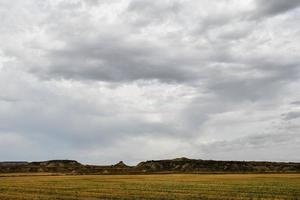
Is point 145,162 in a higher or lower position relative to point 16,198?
higher

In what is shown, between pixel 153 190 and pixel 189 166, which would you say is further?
pixel 189 166

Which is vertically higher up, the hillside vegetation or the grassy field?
A: the hillside vegetation

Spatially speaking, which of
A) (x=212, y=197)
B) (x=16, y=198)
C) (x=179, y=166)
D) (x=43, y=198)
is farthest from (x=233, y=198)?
(x=179, y=166)

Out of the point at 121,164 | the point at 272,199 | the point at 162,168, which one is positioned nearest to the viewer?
the point at 272,199

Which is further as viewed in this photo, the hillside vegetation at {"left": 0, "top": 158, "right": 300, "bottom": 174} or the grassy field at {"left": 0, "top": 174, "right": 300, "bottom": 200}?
the hillside vegetation at {"left": 0, "top": 158, "right": 300, "bottom": 174}

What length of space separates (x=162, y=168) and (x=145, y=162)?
15.7m

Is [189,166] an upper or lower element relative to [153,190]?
upper

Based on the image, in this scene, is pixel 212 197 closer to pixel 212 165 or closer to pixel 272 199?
pixel 272 199

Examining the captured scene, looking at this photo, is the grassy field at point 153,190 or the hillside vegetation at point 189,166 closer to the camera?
the grassy field at point 153,190

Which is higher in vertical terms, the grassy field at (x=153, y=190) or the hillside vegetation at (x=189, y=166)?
the hillside vegetation at (x=189, y=166)

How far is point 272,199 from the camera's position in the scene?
32.8 metres

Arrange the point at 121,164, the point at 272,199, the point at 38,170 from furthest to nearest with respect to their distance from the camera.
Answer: the point at 121,164 < the point at 38,170 < the point at 272,199

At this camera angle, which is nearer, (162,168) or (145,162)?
(162,168)

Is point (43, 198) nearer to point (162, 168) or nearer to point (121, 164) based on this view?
point (162, 168)
